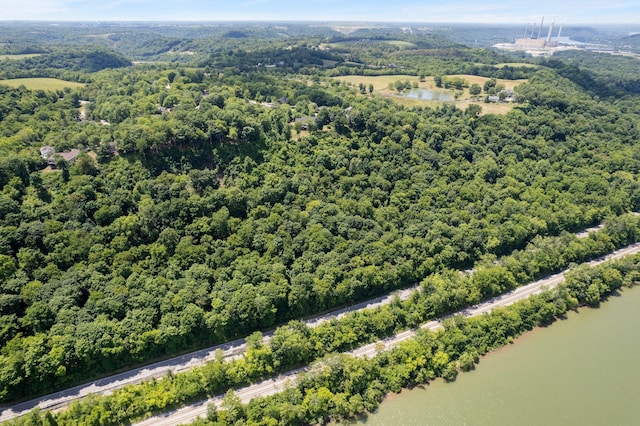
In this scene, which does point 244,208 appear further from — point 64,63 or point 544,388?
point 64,63

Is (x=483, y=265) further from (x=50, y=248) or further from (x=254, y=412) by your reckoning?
(x=50, y=248)

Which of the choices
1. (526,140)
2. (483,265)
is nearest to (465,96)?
(526,140)

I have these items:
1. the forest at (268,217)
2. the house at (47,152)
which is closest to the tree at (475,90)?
the forest at (268,217)

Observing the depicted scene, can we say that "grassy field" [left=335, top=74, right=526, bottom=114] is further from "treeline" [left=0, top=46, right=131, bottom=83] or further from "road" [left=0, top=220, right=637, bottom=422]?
"treeline" [left=0, top=46, right=131, bottom=83]

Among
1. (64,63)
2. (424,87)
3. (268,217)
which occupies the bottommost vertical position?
→ (268,217)

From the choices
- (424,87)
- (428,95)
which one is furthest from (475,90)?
(424,87)

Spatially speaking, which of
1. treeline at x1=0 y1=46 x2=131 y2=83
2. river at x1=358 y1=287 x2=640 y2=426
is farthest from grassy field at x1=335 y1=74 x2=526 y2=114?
treeline at x1=0 y1=46 x2=131 y2=83
